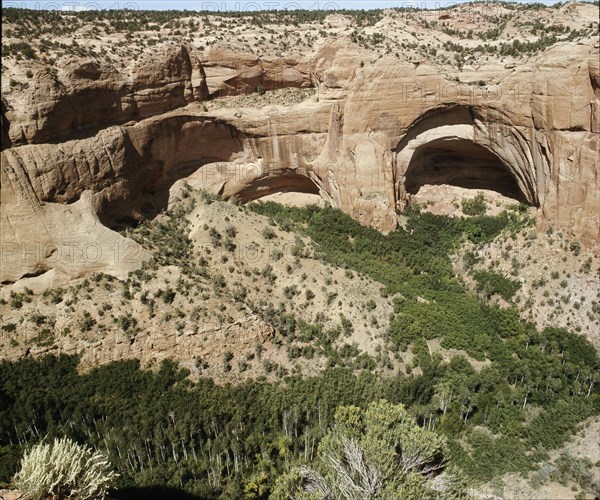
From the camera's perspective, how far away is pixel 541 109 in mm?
30859

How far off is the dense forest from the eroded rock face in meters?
5.77

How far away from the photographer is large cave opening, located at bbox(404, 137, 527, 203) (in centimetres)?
3750

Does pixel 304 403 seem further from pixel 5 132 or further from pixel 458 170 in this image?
pixel 458 170

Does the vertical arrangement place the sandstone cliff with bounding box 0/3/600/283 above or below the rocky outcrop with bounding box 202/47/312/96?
below

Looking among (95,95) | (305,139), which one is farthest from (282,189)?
(95,95)

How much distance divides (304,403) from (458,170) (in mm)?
23930

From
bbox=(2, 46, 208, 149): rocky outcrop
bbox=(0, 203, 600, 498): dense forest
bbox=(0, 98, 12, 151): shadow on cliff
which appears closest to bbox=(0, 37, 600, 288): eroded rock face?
→ bbox=(2, 46, 208, 149): rocky outcrop

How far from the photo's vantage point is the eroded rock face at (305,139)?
26781 millimetres

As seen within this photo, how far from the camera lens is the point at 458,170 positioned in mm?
39469

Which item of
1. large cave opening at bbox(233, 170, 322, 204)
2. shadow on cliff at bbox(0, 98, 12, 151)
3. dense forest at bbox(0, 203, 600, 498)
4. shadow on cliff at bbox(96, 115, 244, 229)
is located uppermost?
shadow on cliff at bbox(0, 98, 12, 151)

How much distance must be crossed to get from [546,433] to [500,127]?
65.6 feet

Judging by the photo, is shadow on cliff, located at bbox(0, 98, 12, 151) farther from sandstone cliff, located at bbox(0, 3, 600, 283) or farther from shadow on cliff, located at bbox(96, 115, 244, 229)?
shadow on cliff, located at bbox(96, 115, 244, 229)

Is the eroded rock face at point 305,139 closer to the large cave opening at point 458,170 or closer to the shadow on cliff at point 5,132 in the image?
the large cave opening at point 458,170

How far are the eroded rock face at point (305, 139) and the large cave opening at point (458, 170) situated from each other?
0.11 metres
